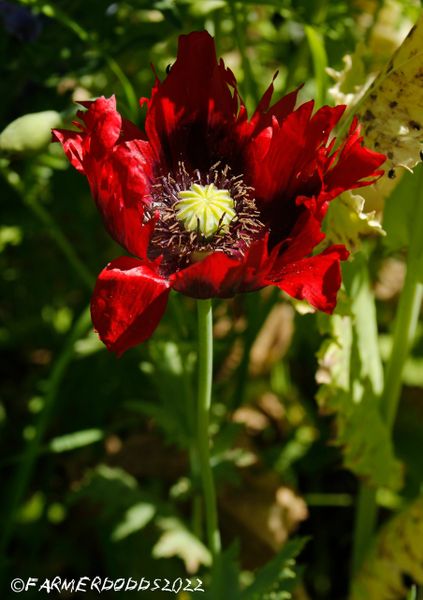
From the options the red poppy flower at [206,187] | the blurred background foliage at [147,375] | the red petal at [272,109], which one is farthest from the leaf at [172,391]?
the red petal at [272,109]

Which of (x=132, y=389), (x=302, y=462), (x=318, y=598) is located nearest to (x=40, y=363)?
(x=132, y=389)

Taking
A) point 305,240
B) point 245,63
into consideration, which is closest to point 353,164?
point 305,240

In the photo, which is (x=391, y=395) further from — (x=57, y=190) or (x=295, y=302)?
(x=57, y=190)

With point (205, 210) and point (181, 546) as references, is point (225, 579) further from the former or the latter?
point (205, 210)

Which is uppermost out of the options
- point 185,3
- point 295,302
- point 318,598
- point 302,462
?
Answer: point 185,3

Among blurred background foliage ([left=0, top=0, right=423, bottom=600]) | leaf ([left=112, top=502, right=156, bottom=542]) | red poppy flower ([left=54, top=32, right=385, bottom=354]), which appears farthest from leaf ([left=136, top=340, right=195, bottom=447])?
red poppy flower ([left=54, top=32, right=385, bottom=354])

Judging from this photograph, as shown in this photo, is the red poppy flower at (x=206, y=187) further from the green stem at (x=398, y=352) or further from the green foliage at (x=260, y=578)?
the green foliage at (x=260, y=578)
